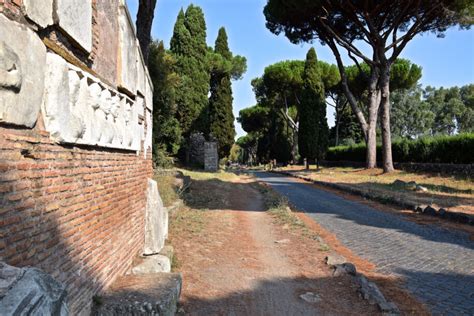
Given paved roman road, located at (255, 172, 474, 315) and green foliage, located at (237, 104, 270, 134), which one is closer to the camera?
paved roman road, located at (255, 172, 474, 315)

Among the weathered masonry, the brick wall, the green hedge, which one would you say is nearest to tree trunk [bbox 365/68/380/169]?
the green hedge

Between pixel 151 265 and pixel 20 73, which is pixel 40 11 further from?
pixel 151 265

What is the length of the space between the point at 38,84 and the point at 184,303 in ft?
9.85

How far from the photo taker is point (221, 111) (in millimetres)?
27219

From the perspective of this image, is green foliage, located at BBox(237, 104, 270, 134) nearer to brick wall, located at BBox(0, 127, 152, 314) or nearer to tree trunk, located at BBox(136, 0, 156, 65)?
tree trunk, located at BBox(136, 0, 156, 65)

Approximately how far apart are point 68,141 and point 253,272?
143 inches

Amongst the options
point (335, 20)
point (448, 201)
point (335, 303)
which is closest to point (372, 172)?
point (335, 20)

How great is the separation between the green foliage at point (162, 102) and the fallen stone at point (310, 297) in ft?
37.1

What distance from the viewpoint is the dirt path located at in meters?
4.51

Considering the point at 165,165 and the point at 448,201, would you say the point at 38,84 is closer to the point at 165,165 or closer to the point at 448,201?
the point at 448,201

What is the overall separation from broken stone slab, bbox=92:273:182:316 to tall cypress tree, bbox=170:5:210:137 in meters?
20.8

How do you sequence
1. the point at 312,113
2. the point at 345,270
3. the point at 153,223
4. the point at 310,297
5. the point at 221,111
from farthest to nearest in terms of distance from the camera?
the point at 312,113, the point at 221,111, the point at 153,223, the point at 345,270, the point at 310,297

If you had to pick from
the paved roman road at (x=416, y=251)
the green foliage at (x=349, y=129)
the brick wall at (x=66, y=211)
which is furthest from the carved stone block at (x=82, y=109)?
the green foliage at (x=349, y=129)

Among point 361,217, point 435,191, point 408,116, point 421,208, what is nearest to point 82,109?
point 361,217
